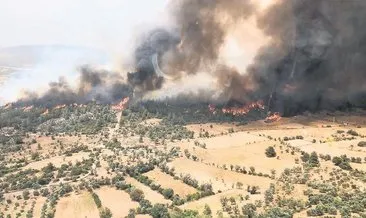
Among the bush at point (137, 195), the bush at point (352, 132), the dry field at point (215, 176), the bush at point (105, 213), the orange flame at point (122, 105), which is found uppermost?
the orange flame at point (122, 105)

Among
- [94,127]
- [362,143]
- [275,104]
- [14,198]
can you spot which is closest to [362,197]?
[362,143]

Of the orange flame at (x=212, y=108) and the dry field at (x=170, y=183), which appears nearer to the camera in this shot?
the dry field at (x=170, y=183)

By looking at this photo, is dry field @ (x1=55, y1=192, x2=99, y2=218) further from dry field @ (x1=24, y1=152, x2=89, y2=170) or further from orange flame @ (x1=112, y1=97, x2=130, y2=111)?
orange flame @ (x1=112, y1=97, x2=130, y2=111)

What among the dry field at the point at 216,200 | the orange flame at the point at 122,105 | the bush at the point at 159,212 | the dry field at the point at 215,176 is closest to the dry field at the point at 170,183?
the dry field at the point at 215,176

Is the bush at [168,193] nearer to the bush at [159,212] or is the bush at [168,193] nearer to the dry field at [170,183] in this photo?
the dry field at [170,183]

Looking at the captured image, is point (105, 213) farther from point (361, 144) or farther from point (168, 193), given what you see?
point (361, 144)

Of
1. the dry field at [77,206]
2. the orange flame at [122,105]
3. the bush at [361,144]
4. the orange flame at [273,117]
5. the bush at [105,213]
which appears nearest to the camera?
the bush at [105,213]

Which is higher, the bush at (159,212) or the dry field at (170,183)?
the dry field at (170,183)
